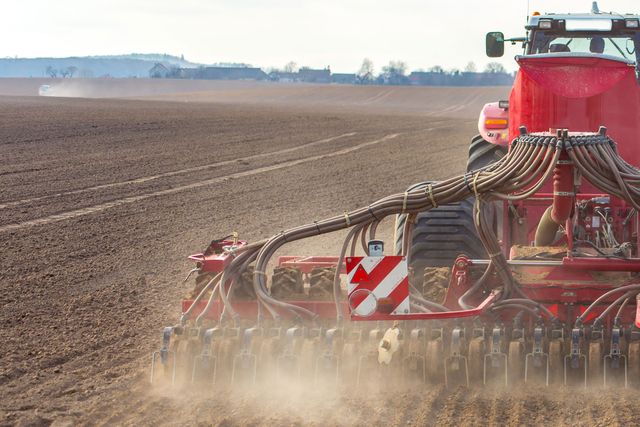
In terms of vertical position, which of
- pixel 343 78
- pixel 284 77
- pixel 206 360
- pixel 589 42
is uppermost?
pixel 589 42

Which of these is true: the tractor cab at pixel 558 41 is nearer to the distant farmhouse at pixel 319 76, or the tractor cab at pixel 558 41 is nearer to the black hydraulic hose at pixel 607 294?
the black hydraulic hose at pixel 607 294

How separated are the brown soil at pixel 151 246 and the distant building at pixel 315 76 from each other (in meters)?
84.9

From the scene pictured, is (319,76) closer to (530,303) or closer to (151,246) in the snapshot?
(151,246)

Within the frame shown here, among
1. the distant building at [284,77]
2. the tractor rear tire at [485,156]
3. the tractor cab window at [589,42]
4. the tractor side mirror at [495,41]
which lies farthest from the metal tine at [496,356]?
the distant building at [284,77]

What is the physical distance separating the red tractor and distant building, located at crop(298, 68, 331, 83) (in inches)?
4167

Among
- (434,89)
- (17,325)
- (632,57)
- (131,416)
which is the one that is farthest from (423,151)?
(434,89)

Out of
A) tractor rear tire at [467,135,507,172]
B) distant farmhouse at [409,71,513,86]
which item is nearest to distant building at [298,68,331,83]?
distant farmhouse at [409,71,513,86]

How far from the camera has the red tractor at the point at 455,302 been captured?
5.62 metres

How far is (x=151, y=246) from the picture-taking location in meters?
10.6

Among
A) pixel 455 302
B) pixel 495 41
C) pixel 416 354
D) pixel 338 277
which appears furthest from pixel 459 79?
pixel 416 354

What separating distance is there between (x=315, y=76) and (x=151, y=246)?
103037mm

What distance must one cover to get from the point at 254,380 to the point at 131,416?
762 mm

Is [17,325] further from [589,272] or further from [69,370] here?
[589,272]

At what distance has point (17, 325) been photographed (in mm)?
7281
